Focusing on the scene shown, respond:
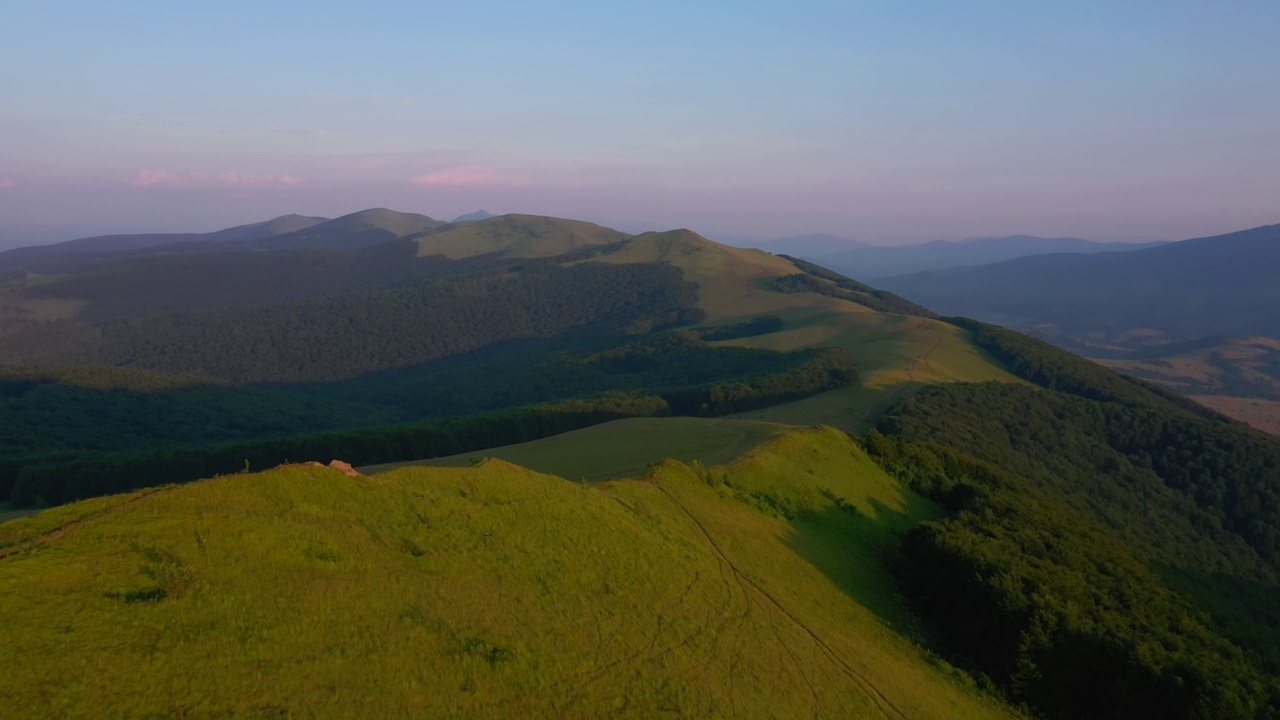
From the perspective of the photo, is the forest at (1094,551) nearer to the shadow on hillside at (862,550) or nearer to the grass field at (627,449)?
the shadow on hillside at (862,550)

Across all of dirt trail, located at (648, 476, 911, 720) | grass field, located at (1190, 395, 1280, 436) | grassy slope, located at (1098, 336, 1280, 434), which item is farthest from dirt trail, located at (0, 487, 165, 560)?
grassy slope, located at (1098, 336, 1280, 434)

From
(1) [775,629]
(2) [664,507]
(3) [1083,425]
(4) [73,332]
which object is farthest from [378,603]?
(4) [73,332]

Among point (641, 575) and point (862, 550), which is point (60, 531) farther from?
point (862, 550)

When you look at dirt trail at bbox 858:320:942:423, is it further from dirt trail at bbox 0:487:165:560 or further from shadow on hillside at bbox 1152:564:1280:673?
dirt trail at bbox 0:487:165:560

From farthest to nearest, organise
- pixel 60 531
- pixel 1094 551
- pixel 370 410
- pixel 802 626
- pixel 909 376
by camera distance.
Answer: pixel 370 410 < pixel 909 376 < pixel 1094 551 < pixel 802 626 < pixel 60 531

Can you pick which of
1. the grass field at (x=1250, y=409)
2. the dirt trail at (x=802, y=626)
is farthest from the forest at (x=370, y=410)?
the grass field at (x=1250, y=409)

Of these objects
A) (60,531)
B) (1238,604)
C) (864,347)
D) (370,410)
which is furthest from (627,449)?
(370,410)
